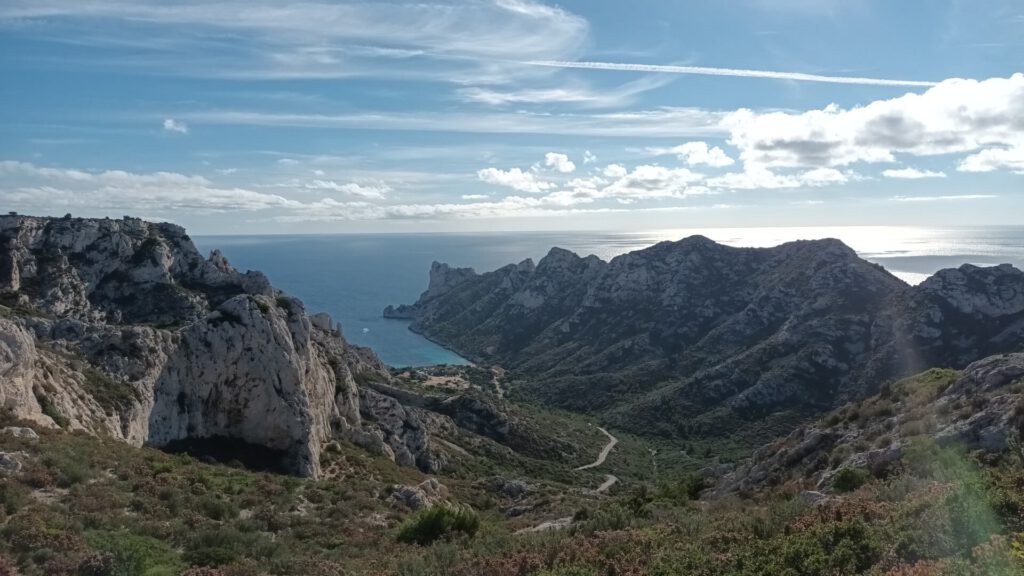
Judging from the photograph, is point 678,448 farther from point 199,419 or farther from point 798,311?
point 199,419

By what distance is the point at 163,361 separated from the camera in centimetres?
3597

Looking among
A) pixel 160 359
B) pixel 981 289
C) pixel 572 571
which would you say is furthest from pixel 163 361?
pixel 981 289

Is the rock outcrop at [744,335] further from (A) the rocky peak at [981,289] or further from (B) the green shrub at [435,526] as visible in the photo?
(B) the green shrub at [435,526]

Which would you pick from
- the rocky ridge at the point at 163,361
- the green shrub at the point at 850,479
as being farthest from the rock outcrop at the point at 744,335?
the green shrub at the point at 850,479

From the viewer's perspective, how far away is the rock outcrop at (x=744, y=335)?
95.8m

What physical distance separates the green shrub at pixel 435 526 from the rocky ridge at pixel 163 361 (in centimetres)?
1528

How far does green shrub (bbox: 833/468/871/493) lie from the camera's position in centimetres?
1808

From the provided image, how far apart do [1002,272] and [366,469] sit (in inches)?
4548

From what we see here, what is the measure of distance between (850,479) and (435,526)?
12.7 m

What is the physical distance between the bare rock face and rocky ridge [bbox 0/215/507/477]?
3.4 inches

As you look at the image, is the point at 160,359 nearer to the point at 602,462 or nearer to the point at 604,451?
the point at 602,462

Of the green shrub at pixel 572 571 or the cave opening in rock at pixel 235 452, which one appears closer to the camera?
the green shrub at pixel 572 571

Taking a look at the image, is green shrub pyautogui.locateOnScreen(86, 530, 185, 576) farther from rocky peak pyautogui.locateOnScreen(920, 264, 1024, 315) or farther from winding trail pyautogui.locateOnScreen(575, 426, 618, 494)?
rocky peak pyautogui.locateOnScreen(920, 264, 1024, 315)

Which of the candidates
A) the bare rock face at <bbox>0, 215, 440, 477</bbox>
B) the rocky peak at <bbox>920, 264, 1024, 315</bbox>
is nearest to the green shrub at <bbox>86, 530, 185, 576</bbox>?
the bare rock face at <bbox>0, 215, 440, 477</bbox>
